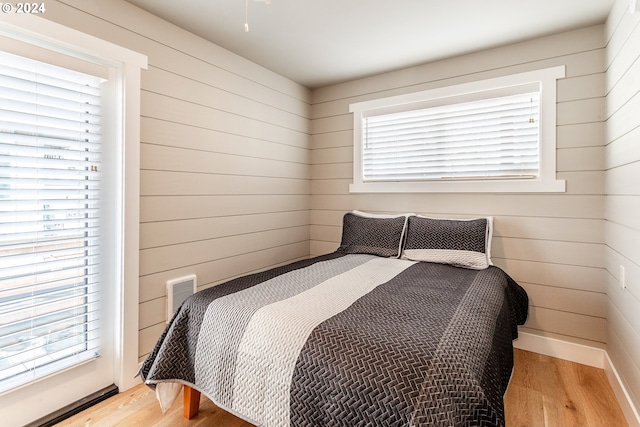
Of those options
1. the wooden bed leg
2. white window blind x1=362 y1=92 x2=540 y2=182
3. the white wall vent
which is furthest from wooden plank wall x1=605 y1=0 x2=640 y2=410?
the white wall vent

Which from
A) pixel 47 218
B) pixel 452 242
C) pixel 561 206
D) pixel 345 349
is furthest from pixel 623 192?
pixel 47 218

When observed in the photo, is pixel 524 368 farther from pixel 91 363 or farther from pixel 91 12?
pixel 91 12

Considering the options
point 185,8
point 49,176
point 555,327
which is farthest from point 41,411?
point 555,327

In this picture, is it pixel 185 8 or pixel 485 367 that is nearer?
pixel 485 367

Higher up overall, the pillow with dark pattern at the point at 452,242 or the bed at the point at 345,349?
the pillow with dark pattern at the point at 452,242

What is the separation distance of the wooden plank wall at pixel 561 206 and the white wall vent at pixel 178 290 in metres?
1.97

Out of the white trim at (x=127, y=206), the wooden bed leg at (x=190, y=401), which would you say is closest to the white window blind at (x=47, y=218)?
the white trim at (x=127, y=206)

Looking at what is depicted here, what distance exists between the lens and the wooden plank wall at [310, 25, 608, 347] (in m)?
2.27

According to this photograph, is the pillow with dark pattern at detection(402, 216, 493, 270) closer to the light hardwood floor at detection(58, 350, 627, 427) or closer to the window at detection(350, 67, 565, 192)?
the window at detection(350, 67, 565, 192)

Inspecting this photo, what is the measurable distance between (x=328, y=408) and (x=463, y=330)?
58cm

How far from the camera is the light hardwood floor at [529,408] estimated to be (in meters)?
1.71

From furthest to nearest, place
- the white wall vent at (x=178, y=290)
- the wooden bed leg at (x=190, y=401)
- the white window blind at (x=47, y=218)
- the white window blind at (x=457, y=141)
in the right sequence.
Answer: the white window blind at (x=457, y=141) → the white wall vent at (x=178, y=290) → the wooden bed leg at (x=190, y=401) → the white window blind at (x=47, y=218)

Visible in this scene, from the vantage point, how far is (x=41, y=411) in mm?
1719

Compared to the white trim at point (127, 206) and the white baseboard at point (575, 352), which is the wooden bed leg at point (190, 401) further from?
the white baseboard at point (575, 352)
